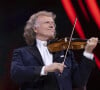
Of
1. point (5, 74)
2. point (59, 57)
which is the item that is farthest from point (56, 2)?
point (59, 57)

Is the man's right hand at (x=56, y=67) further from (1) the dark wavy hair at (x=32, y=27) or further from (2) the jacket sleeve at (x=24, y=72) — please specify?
(1) the dark wavy hair at (x=32, y=27)

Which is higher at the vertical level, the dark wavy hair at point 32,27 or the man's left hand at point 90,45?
the dark wavy hair at point 32,27

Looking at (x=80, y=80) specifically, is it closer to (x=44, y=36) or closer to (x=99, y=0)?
(x=44, y=36)

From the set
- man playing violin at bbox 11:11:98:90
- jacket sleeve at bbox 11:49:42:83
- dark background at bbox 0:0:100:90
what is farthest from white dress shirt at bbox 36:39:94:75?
dark background at bbox 0:0:100:90

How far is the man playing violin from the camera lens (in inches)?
82.9

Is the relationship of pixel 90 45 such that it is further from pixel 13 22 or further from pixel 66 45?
pixel 13 22

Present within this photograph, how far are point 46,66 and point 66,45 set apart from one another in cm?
20

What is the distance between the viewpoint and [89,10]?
304cm

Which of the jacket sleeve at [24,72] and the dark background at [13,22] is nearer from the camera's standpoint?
the jacket sleeve at [24,72]

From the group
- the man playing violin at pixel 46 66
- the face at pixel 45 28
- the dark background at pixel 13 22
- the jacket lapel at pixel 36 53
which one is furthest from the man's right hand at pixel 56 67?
the dark background at pixel 13 22

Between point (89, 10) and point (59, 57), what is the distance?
948mm

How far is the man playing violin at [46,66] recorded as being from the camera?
2105 millimetres

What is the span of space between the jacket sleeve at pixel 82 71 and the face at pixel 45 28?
0.24 m

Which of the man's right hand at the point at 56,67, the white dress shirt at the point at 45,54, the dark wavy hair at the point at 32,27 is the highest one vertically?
the dark wavy hair at the point at 32,27
